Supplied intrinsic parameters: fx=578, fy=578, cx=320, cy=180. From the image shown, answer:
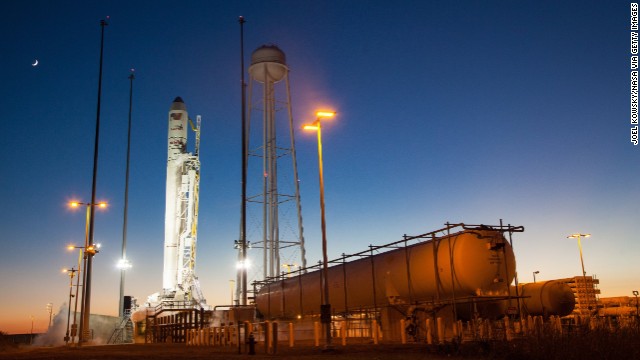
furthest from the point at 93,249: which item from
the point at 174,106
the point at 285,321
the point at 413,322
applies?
the point at 174,106

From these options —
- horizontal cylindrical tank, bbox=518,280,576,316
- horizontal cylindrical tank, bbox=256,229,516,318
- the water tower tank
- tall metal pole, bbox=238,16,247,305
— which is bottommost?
horizontal cylindrical tank, bbox=518,280,576,316

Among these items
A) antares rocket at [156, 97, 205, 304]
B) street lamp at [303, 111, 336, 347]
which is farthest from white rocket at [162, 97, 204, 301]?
street lamp at [303, 111, 336, 347]

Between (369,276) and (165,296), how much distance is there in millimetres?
44419

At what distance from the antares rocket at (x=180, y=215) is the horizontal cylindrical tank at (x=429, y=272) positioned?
133ft

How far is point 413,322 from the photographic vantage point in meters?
23.6

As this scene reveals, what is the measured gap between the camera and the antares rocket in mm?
66188

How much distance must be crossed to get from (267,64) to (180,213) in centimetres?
2441

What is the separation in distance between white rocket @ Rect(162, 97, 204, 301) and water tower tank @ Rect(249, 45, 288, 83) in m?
20.3

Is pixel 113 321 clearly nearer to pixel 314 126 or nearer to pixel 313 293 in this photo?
A: pixel 313 293

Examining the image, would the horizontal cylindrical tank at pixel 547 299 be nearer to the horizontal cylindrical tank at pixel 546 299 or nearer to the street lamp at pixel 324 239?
the horizontal cylindrical tank at pixel 546 299

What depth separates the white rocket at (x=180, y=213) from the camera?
66250 mm

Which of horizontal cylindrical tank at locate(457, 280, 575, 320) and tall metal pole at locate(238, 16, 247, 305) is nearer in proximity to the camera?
horizontal cylindrical tank at locate(457, 280, 575, 320)

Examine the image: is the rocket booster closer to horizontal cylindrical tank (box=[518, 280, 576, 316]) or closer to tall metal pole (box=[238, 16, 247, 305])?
tall metal pole (box=[238, 16, 247, 305])

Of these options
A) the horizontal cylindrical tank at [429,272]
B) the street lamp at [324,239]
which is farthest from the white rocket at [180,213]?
the street lamp at [324,239]
